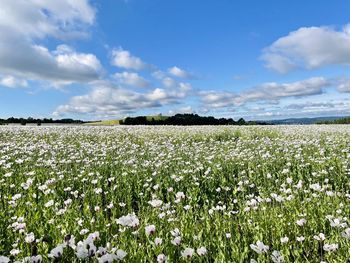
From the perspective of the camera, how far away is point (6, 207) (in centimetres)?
661

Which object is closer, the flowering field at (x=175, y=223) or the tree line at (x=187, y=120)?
the flowering field at (x=175, y=223)

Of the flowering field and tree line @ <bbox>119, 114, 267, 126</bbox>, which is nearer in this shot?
the flowering field

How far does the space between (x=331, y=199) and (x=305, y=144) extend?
8.89m

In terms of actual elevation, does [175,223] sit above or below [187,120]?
below

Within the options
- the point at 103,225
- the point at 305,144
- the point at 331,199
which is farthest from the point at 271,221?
the point at 305,144

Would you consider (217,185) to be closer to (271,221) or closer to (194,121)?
(271,221)

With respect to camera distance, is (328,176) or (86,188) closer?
(86,188)

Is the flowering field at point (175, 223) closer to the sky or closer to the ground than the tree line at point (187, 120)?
closer to the ground

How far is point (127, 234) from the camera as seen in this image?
475 cm

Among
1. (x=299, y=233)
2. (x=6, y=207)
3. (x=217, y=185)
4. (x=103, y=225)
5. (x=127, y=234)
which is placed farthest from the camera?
(x=217, y=185)

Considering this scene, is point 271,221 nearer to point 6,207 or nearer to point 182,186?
point 182,186

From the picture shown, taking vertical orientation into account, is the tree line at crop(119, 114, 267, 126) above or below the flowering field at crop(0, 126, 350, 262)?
above

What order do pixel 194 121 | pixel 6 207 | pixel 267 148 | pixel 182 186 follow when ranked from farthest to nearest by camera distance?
1. pixel 194 121
2. pixel 267 148
3. pixel 182 186
4. pixel 6 207

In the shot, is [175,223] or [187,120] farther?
[187,120]
